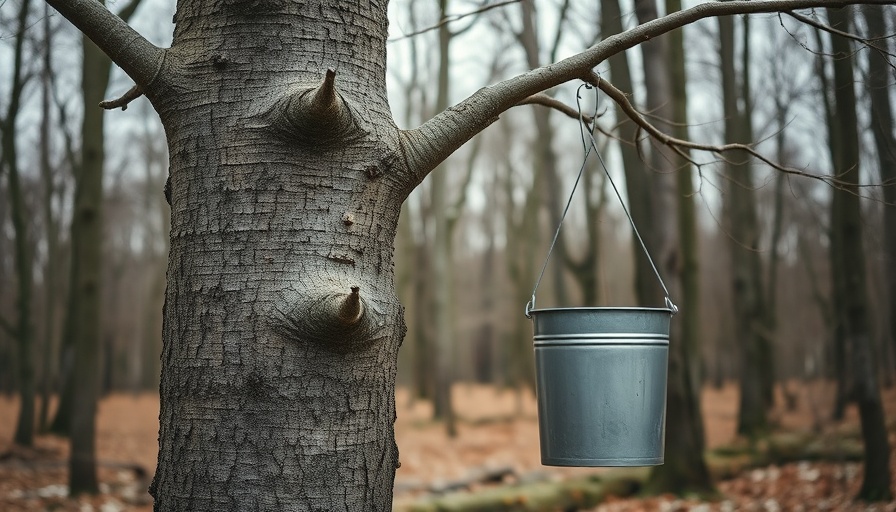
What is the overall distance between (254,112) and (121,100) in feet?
2.41

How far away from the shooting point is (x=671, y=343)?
6902 millimetres

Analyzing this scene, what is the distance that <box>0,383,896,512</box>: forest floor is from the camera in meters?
6.50

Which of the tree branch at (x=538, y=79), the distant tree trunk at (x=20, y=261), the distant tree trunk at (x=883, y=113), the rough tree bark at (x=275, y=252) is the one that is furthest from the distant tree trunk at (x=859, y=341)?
the distant tree trunk at (x=20, y=261)

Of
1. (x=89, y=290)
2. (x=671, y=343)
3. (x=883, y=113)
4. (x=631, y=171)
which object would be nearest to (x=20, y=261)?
(x=89, y=290)

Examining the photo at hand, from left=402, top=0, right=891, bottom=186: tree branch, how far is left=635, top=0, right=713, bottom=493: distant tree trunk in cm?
454

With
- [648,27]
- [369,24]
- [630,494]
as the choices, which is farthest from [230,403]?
[630,494]

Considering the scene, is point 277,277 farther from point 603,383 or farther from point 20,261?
point 20,261

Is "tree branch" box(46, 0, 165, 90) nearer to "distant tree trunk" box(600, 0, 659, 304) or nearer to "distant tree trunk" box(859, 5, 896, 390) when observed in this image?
"distant tree trunk" box(859, 5, 896, 390)

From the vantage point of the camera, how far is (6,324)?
1037 cm

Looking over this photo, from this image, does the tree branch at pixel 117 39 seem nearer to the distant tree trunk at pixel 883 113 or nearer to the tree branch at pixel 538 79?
the tree branch at pixel 538 79

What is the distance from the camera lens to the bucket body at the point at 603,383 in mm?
2221

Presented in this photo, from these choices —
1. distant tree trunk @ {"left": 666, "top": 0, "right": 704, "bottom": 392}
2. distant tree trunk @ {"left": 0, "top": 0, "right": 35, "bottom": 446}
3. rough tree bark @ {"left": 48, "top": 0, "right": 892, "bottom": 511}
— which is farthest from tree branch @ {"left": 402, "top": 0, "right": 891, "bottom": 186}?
distant tree trunk @ {"left": 0, "top": 0, "right": 35, "bottom": 446}

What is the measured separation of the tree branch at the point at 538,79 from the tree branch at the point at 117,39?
68cm

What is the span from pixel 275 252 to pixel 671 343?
5616mm
